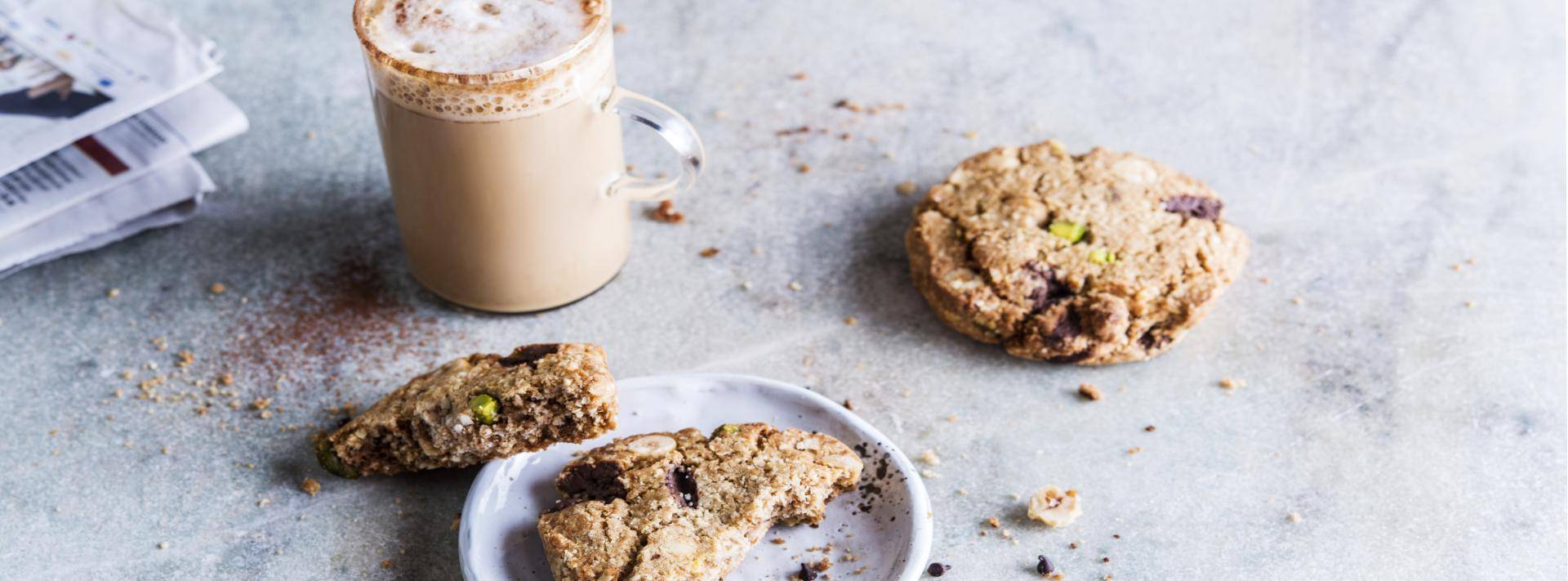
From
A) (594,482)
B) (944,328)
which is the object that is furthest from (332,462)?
(944,328)

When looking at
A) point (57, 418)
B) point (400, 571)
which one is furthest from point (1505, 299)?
point (57, 418)

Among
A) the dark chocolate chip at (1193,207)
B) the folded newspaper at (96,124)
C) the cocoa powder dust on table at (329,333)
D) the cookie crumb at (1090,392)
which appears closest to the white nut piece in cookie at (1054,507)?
the cookie crumb at (1090,392)

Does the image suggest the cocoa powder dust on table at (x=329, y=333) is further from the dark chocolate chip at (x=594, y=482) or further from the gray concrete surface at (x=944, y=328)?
the dark chocolate chip at (x=594, y=482)

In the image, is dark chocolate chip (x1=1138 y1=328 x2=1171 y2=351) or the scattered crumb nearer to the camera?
dark chocolate chip (x1=1138 y1=328 x2=1171 y2=351)

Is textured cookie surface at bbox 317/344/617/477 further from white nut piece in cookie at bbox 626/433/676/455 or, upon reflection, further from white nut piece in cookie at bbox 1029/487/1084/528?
white nut piece in cookie at bbox 1029/487/1084/528

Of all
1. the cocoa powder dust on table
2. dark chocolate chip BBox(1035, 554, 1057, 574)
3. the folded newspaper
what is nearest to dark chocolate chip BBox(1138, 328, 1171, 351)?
dark chocolate chip BBox(1035, 554, 1057, 574)

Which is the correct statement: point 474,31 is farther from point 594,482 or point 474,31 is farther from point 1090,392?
point 1090,392
